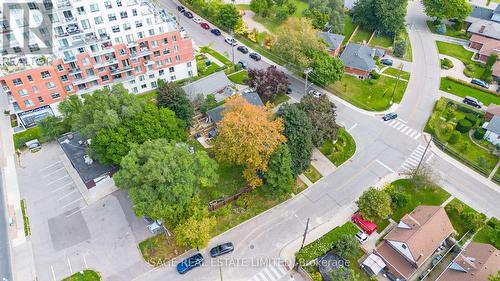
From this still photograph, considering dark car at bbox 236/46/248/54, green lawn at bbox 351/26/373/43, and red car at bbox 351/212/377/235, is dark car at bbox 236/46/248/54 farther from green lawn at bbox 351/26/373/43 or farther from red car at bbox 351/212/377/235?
red car at bbox 351/212/377/235

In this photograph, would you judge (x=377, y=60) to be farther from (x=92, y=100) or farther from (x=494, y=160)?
(x=92, y=100)

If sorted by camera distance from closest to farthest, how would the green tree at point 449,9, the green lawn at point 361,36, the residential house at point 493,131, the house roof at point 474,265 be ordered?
the house roof at point 474,265 → the residential house at point 493,131 → the green lawn at point 361,36 → the green tree at point 449,9

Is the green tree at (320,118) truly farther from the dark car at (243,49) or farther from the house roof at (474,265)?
the dark car at (243,49)

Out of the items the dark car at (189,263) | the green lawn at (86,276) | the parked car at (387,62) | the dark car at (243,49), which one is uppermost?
the dark car at (243,49)

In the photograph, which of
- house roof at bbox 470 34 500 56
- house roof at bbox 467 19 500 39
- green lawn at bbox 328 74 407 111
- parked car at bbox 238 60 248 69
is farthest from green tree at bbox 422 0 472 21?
parked car at bbox 238 60 248 69

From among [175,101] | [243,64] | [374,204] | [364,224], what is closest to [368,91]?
[243,64]

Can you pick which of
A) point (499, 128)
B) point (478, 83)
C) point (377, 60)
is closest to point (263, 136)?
point (499, 128)

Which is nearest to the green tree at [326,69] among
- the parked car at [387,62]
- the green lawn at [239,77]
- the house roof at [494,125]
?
the green lawn at [239,77]
